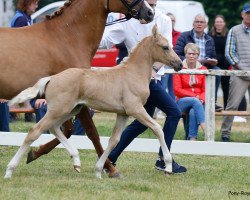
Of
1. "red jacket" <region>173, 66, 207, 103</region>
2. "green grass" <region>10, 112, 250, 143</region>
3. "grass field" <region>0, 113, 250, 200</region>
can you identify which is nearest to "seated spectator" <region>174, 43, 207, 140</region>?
"red jacket" <region>173, 66, 207, 103</region>

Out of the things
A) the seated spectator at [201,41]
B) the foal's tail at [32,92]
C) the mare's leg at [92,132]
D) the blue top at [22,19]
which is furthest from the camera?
the seated spectator at [201,41]

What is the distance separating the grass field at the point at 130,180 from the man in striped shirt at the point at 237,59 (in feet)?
8.81

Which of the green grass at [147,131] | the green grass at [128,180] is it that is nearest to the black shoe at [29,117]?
the green grass at [147,131]

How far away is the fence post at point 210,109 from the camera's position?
44.8 ft

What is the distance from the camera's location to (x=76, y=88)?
941 cm

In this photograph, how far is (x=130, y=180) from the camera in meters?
9.81

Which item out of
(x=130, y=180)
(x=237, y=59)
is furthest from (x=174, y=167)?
(x=237, y=59)

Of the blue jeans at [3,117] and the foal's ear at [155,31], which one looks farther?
the blue jeans at [3,117]

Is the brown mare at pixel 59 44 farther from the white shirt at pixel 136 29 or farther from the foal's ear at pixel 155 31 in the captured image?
the white shirt at pixel 136 29

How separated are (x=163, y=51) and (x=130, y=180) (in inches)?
54.8

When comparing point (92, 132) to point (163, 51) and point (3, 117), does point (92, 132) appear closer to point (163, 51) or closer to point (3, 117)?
point (163, 51)

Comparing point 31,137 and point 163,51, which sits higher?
point 163,51

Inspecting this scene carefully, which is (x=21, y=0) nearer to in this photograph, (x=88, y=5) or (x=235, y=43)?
(x=88, y=5)

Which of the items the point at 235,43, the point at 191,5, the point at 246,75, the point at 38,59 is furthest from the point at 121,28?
the point at 191,5
